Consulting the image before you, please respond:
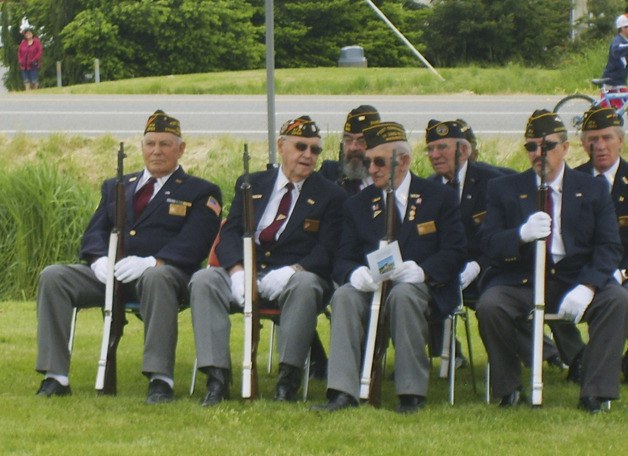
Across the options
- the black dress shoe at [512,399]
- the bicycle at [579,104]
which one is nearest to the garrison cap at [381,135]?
the black dress shoe at [512,399]

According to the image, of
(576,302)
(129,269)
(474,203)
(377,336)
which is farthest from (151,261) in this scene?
(576,302)

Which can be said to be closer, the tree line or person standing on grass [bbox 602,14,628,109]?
person standing on grass [bbox 602,14,628,109]

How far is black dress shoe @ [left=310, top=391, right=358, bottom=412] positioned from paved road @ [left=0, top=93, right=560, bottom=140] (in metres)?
7.79

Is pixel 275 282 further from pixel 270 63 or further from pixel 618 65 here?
pixel 618 65

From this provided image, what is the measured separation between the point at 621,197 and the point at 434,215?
114 cm

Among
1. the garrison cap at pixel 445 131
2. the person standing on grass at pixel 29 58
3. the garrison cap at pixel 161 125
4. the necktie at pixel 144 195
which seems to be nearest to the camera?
the garrison cap at pixel 161 125

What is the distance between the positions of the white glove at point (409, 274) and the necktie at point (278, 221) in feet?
3.00

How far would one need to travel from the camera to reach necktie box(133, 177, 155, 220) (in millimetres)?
8648

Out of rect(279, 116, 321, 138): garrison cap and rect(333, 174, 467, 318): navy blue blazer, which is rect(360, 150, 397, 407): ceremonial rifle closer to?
rect(333, 174, 467, 318): navy blue blazer

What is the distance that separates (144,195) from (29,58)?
23.1 meters

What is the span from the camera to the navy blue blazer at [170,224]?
8438 millimetres

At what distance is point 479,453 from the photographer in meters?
6.75

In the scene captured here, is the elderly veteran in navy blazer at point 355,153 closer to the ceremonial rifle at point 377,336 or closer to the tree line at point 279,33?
the ceremonial rifle at point 377,336

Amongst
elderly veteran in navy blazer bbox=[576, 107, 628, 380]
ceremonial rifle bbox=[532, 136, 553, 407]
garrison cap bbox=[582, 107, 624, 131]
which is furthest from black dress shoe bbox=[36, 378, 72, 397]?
garrison cap bbox=[582, 107, 624, 131]
